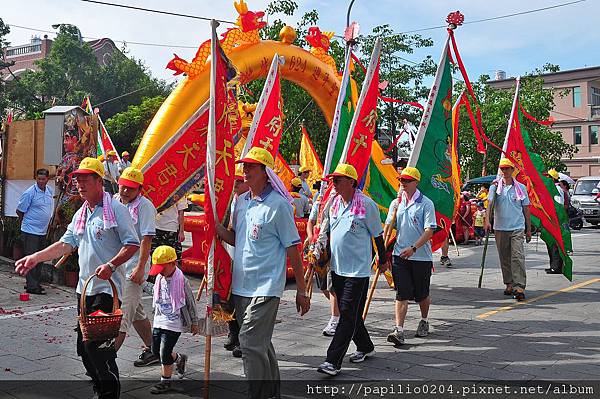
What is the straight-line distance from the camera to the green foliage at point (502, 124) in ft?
88.0

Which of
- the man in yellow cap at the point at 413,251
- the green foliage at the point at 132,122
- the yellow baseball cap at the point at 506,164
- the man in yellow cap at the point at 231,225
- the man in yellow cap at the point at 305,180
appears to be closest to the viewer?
the man in yellow cap at the point at 231,225

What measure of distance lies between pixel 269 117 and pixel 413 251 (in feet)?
7.06

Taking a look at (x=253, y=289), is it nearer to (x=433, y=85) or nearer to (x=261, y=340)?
(x=261, y=340)

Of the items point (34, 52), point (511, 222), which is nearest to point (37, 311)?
point (511, 222)

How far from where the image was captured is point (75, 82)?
41.2 m

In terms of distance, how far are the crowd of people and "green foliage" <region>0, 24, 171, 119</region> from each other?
34779 mm

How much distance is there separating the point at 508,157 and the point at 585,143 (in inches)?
1814

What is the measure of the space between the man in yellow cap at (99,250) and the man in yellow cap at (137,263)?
551 mm

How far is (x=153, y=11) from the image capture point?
16.1m

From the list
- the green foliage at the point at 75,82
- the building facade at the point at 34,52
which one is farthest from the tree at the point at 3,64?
the building facade at the point at 34,52

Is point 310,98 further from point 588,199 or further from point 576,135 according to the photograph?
point 576,135

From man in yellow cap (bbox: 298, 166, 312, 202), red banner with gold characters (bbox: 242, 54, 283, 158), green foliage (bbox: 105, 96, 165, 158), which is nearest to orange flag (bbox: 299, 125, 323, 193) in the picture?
man in yellow cap (bbox: 298, 166, 312, 202)

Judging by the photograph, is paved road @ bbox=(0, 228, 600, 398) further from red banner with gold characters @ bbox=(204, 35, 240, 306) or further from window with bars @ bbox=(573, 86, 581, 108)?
window with bars @ bbox=(573, 86, 581, 108)

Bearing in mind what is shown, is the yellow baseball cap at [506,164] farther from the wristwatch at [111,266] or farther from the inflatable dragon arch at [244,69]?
the wristwatch at [111,266]
